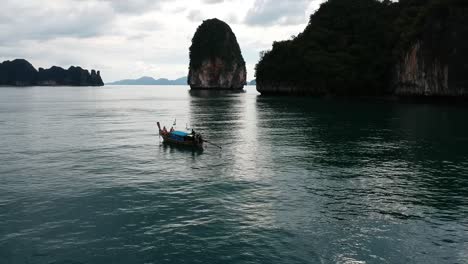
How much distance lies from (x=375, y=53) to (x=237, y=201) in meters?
129

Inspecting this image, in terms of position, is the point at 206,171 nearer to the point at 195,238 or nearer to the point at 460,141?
the point at 195,238

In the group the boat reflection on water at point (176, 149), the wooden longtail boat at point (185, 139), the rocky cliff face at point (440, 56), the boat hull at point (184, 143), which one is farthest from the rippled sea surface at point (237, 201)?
the rocky cliff face at point (440, 56)

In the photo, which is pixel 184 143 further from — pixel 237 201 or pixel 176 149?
pixel 237 201

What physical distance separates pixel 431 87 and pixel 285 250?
10118 centimetres

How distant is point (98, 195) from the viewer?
26.6 m

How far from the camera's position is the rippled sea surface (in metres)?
18.2

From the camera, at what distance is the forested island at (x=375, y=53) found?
98188mm

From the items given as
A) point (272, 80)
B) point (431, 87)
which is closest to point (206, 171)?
point (431, 87)

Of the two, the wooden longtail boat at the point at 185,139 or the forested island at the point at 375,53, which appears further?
the forested island at the point at 375,53

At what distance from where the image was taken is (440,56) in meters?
99.5

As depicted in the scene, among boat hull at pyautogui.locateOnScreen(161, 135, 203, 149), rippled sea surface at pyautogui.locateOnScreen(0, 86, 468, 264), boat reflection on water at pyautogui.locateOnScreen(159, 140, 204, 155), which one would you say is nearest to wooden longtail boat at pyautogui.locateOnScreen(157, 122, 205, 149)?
boat hull at pyautogui.locateOnScreen(161, 135, 203, 149)

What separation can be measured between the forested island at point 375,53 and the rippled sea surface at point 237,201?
57895 millimetres

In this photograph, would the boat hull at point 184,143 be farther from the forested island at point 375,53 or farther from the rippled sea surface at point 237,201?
the forested island at point 375,53

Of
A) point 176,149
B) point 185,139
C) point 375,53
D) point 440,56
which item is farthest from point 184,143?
point 375,53
